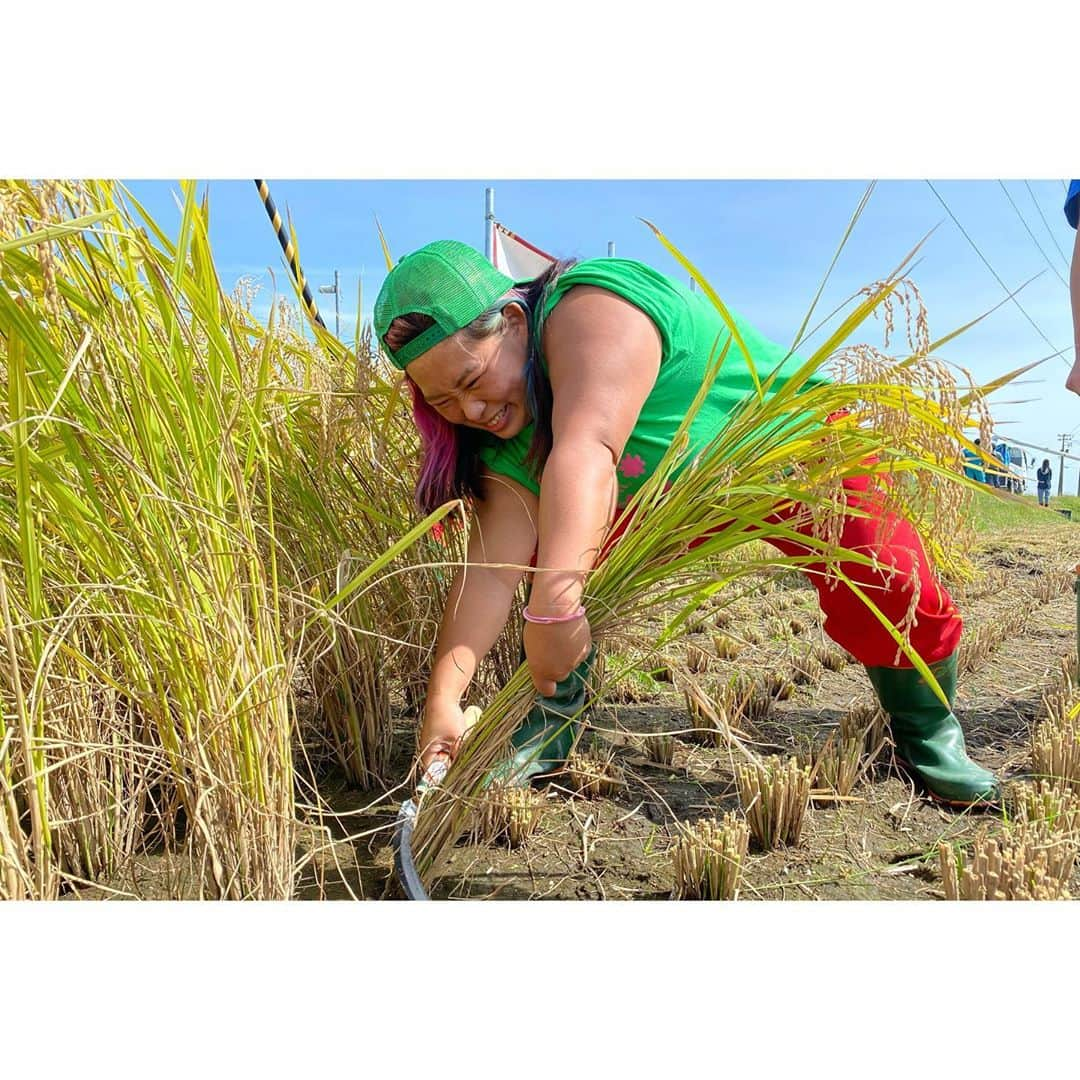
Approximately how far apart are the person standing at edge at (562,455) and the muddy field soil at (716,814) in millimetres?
119

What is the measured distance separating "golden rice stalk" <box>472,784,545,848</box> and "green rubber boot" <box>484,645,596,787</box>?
22 millimetres

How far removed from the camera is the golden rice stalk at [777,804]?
129 centimetres

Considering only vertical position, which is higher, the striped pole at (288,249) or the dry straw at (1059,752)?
the striped pole at (288,249)

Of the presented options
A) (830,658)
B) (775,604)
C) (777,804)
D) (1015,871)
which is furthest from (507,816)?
(775,604)

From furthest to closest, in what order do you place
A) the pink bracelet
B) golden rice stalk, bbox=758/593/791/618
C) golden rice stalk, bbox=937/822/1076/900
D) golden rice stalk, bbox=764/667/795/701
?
1. golden rice stalk, bbox=758/593/791/618
2. golden rice stalk, bbox=764/667/795/701
3. the pink bracelet
4. golden rice stalk, bbox=937/822/1076/900

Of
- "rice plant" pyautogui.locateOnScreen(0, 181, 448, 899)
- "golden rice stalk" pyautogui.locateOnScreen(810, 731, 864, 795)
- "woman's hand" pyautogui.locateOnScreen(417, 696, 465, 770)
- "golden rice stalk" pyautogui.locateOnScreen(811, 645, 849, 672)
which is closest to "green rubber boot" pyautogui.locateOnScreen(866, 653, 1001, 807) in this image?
"golden rice stalk" pyautogui.locateOnScreen(810, 731, 864, 795)

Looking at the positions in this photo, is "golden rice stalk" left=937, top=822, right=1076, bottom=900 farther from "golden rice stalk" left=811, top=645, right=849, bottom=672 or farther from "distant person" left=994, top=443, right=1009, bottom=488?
"golden rice stalk" left=811, top=645, right=849, bottom=672

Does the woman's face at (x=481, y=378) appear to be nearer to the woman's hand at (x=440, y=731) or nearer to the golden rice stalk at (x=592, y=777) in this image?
the woman's hand at (x=440, y=731)

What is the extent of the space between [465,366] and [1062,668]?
2392 mm

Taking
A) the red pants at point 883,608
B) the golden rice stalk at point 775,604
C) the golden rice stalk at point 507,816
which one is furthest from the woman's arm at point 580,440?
the golden rice stalk at point 775,604

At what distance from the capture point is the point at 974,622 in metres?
3.51

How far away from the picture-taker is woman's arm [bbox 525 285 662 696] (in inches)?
43.3

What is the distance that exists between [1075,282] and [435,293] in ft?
3.69

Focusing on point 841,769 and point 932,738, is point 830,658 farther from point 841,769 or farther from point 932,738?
point 841,769
